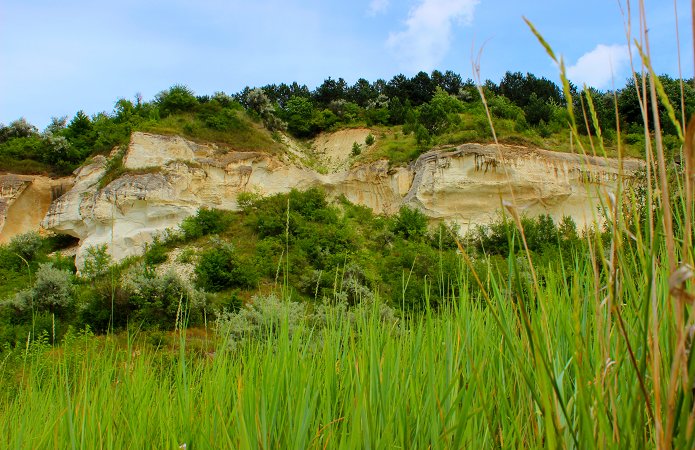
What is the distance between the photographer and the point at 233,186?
22750 mm

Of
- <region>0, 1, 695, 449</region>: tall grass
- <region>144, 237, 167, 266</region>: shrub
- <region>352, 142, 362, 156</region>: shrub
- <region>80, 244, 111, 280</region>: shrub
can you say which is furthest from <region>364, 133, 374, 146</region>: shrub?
<region>0, 1, 695, 449</region>: tall grass

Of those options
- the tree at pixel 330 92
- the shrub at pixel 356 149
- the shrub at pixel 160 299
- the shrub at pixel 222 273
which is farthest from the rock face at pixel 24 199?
the tree at pixel 330 92

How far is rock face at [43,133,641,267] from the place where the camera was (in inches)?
794

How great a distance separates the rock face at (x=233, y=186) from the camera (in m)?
20.2

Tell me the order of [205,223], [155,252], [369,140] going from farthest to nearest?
1. [369,140]
2. [205,223]
3. [155,252]

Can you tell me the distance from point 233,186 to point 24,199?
9.26m

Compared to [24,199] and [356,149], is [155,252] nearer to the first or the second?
[24,199]

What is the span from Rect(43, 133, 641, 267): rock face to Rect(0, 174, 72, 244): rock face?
5.01 ft

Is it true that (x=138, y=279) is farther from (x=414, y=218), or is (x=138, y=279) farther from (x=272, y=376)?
(x=272, y=376)

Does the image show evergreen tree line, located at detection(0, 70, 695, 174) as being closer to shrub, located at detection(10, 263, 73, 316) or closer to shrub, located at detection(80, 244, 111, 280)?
shrub, located at detection(80, 244, 111, 280)

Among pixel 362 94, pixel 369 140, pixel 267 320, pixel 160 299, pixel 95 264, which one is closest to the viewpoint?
pixel 267 320

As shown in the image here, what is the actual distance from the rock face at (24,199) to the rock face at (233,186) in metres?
1.53

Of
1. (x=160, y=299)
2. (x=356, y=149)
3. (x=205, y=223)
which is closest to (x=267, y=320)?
(x=160, y=299)

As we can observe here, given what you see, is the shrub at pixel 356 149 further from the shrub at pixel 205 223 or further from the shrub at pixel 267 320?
the shrub at pixel 267 320
